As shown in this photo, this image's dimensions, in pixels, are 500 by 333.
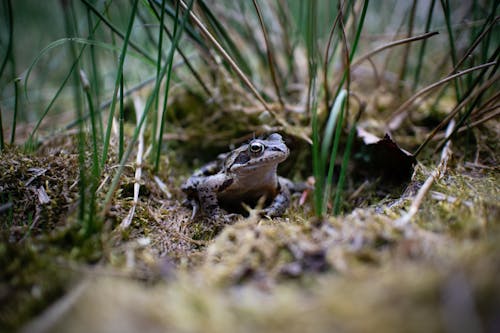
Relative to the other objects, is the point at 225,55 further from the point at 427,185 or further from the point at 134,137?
the point at 427,185

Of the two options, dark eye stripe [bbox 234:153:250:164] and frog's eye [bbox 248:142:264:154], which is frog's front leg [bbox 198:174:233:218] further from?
frog's eye [bbox 248:142:264:154]

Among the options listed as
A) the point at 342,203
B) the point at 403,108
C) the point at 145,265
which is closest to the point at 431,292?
the point at 145,265

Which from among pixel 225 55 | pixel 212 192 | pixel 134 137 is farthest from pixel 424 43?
pixel 134 137

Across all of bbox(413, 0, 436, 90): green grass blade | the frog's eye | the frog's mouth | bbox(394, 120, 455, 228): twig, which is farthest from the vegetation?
the frog's eye

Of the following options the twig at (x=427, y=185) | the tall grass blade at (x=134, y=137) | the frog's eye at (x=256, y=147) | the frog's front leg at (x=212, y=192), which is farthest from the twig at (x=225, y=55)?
the twig at (x=427, y=185)

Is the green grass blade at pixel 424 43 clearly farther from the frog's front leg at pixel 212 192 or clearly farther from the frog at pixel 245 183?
the frog's front leg at pixel 212 192

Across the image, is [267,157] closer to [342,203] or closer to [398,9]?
[342,203]
